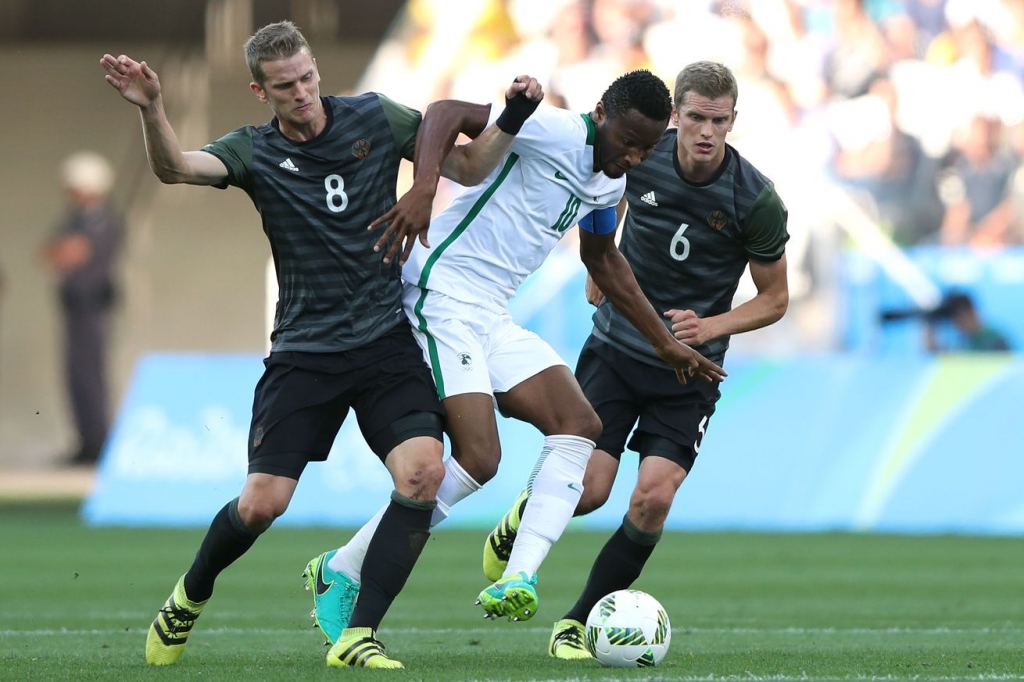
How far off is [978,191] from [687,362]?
1134cm

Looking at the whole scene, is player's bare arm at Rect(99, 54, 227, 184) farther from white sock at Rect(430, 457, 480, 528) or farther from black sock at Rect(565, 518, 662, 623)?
black sock at Rect(565, 518, 662, 623)

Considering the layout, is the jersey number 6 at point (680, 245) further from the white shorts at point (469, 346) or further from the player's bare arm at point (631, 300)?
the white shorts at point (469, 346)

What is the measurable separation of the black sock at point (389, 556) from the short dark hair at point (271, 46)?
156 cm

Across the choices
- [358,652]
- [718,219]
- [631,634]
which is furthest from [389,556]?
[718,219]

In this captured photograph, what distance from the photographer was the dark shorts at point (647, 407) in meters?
6.74

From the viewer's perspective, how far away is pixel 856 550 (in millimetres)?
11312

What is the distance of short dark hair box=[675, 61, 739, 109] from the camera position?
6375 millimetres

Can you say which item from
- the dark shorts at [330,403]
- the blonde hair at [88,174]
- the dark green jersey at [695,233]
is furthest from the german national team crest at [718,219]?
the blonde hair at [88,174]

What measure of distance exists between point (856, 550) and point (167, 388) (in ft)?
18.5

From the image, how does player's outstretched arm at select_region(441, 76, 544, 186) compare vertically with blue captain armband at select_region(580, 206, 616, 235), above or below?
above

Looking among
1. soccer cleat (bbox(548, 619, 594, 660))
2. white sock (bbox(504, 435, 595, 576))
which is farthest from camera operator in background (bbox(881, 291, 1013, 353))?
white sock (bbox(504, 435, 595, 576))

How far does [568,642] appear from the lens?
6383 millimetres

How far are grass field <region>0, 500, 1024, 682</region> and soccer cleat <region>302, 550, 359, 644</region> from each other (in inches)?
5.8

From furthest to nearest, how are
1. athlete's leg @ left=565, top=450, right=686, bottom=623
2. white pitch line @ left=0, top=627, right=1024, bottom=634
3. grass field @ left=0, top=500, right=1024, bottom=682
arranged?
white pitch line @ left=0, top=627, right=1024, bottom=634
athlete's leg @ left=565, top=450, right=686, bottom=623
grass field @ left=0, top=500, right=1024, bottom=682
